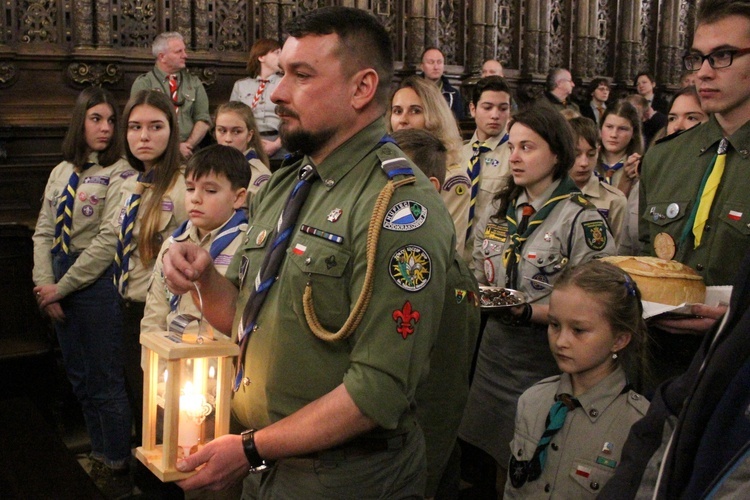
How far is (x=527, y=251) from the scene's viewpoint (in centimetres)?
277

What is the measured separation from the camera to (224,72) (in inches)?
270

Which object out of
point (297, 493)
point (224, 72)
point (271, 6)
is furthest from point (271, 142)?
point (297, 493)

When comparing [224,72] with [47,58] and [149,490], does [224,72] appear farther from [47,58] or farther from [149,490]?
[149,490]

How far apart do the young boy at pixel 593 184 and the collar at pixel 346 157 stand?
2.39 m

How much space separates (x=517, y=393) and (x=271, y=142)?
3503 millimetres

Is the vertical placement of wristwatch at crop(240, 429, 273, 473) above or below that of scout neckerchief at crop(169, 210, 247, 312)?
below

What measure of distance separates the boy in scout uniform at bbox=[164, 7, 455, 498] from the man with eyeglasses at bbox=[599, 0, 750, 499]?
486 mm

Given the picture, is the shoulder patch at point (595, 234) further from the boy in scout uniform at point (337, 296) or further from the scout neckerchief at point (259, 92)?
the scout neckerchief at point (259, 92)

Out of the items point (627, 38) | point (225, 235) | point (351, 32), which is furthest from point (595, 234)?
point (627, 38)

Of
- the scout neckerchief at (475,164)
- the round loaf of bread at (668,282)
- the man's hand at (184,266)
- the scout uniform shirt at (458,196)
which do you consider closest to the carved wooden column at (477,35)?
the scout neckerchief at (475,164)

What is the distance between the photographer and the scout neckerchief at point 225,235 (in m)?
2.73

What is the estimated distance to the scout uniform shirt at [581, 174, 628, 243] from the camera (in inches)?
153

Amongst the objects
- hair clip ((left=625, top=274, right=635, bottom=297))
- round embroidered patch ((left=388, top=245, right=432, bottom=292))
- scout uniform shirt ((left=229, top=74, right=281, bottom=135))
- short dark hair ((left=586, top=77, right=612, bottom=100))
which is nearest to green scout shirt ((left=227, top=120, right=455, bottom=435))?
round embroidered patch ((left=388, top=245, right=432, bottom=292))

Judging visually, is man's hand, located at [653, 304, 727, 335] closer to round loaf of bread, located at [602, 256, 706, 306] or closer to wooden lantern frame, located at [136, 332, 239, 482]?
round loaf of bread, located at [602, 256, 706, 306]
